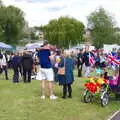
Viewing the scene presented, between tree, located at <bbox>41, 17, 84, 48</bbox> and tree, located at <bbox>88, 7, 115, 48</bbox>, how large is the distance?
3851mm

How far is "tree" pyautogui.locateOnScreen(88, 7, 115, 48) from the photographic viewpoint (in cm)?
10706

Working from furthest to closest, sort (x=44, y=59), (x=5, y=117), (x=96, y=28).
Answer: (x=96, y=28) → (x=44, y=59) → (x=5, y=117)

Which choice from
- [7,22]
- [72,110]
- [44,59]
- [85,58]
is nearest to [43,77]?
[44,59]

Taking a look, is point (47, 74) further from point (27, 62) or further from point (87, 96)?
point (27, 62)

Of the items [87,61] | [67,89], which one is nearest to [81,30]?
[87,61]

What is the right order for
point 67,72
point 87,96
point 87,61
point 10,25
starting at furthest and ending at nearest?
point 10,25 < point 87,61 < point 67,72 < point 87,96

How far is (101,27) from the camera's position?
108312 mm

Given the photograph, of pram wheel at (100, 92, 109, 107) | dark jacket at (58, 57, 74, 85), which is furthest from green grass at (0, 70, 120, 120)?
dark jacket at (58, 57, 74, 85)

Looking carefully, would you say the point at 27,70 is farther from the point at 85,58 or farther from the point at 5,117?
the point at 5,117

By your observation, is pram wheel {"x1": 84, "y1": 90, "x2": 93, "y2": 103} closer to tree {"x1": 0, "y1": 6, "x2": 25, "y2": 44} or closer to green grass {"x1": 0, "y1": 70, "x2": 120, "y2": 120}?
green grass {"x1": 0, "y1": 70, "x2": 120, "y2": 120}

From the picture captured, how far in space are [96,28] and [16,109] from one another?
9660 cm

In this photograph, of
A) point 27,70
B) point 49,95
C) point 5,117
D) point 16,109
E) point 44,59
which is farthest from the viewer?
point 27,70

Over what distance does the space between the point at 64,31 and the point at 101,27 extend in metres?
8.85

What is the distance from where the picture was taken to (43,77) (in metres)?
16.3
